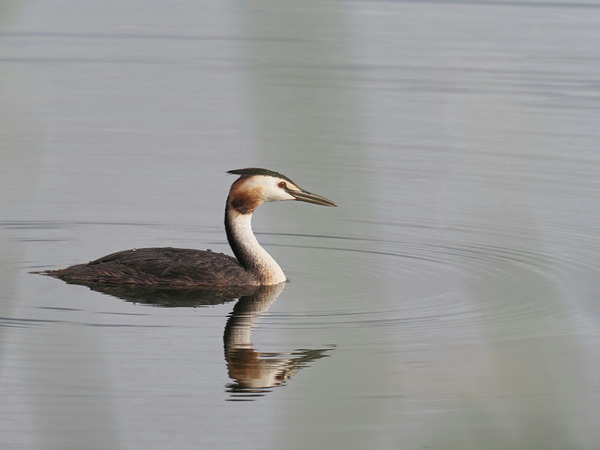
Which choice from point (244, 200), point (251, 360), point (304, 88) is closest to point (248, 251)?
point (244, 200)

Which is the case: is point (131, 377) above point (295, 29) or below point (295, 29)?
→ below

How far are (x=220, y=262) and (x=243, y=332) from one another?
71.0 inches

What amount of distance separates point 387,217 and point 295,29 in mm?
9857

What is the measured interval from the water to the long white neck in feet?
1.01

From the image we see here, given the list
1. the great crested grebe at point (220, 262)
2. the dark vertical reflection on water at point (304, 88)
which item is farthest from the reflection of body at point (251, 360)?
the dark vertical reflection on water at point (304, 88)

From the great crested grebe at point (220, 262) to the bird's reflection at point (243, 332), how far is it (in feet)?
0.26

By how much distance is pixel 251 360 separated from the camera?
7578 millimetres

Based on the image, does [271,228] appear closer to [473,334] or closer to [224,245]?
[224,245]

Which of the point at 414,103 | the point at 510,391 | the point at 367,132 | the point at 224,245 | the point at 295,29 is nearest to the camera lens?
the point at 295,29

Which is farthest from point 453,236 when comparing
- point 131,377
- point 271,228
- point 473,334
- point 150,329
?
point 131,377

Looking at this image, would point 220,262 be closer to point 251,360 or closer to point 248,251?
point 248,251

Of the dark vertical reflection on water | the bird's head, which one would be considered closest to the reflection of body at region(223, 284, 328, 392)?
the bird's head

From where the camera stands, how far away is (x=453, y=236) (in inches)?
456

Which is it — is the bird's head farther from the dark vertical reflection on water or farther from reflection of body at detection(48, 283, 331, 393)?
the dark vertical reflection on water
